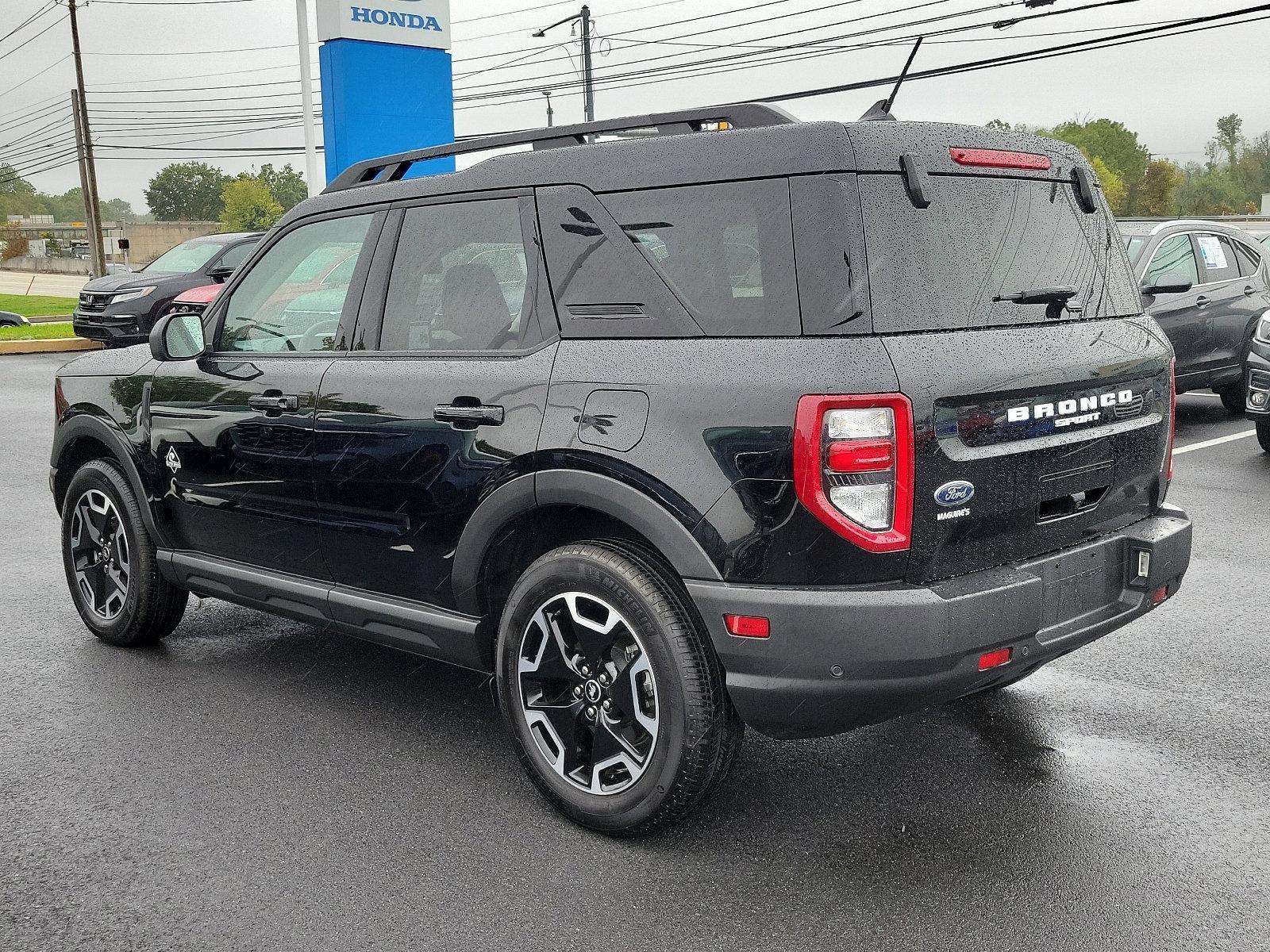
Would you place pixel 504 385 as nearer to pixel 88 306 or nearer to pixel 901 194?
pixel 901 194

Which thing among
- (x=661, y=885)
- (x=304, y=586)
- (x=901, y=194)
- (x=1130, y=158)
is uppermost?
(x=1130, y=158)

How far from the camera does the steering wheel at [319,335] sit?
4301 millimetres

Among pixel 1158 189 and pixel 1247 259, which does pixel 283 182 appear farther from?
pixel 1247 259

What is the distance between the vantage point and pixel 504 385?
3.62 meters

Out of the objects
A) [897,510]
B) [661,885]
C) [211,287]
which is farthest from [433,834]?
[211,287]

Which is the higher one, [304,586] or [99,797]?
[304,586]

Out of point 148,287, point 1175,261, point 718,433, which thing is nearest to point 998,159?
point 718,433

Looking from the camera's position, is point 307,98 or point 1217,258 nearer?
point 1217,258

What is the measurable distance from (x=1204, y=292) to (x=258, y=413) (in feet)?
31.6

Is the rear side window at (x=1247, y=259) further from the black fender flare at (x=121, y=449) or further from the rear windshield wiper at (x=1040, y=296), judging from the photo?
the black fender flare at (x=121, y=449)

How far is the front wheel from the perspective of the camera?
3246 millimetres

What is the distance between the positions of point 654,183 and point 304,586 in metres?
1.99

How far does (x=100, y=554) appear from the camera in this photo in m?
5.35

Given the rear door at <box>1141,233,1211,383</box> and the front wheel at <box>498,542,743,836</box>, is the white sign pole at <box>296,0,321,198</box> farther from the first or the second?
the front wheel at <box>498,542,743,836</box>
